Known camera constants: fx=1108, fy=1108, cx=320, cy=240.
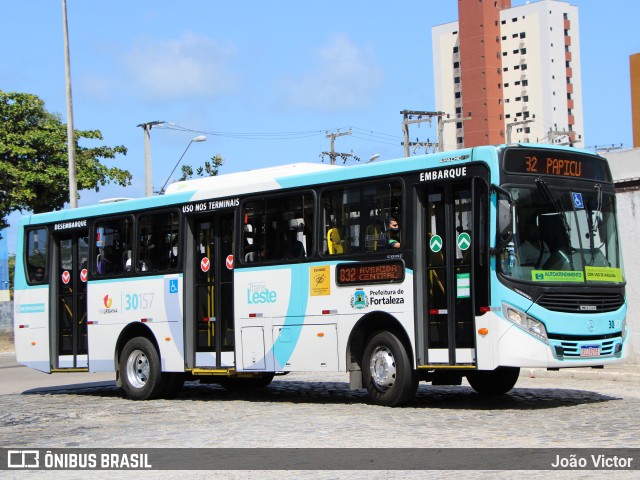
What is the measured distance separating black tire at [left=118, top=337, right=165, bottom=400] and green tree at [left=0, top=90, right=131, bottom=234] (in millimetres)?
26399

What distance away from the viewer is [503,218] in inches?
521

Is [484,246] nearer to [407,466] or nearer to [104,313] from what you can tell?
[407,466]

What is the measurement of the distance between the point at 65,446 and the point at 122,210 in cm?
776

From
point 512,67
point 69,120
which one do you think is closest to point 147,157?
point 69,120

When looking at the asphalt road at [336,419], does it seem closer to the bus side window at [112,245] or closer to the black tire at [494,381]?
the black tire at [494,381]

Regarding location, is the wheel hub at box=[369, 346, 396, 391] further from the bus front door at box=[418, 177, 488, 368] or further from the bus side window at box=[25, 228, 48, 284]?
the bus side window at box=[25, 228, 48, 284]

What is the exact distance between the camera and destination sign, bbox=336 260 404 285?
47.3 ft

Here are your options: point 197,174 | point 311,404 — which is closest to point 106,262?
point 311,404

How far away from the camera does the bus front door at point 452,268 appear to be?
1356 cm

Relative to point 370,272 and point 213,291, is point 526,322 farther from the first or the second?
point 213,291

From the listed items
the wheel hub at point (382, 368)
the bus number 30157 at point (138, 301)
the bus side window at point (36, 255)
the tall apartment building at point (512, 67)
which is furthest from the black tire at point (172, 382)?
the tall apartment building at point (512, 67)

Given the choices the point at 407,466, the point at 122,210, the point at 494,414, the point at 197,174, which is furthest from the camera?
the point at 197,174

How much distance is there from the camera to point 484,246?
13.4 meters

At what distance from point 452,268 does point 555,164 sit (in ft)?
6.19
